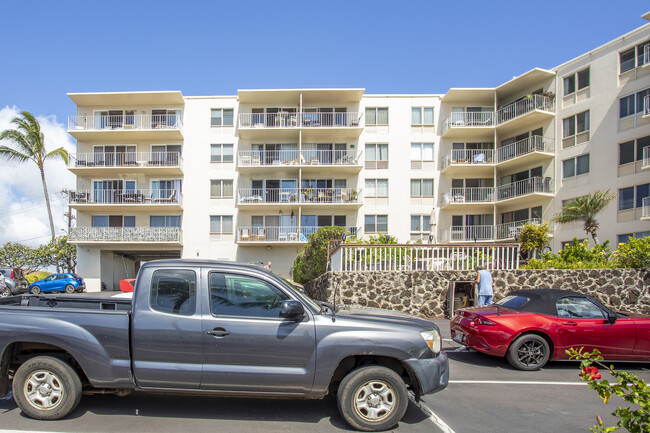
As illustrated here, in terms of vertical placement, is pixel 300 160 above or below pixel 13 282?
above

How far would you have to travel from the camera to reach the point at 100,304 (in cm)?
583

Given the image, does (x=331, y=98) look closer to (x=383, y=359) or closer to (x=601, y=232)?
(x=601, y=232)

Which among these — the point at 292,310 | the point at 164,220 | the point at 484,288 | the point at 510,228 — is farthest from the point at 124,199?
the point at 292,310

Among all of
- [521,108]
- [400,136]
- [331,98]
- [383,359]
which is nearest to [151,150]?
[331,98]

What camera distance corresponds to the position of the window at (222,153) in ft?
110

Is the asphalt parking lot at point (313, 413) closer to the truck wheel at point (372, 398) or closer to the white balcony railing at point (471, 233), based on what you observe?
the truck wheel at point (372, 398)

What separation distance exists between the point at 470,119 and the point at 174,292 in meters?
31.7

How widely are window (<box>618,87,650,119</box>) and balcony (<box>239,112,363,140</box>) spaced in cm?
1590

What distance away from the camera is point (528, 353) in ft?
25.9

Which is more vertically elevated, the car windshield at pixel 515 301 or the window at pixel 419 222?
the window at pixel 419 222

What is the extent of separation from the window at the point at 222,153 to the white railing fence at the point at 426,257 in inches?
813

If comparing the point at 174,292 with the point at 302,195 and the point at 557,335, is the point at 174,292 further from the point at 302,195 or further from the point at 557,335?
the point at 302,195

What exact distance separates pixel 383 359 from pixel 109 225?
33.5 metres

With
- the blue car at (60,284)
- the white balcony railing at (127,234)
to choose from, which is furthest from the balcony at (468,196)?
the blue car at (60,284)
